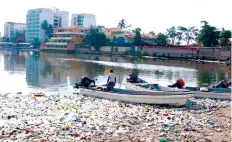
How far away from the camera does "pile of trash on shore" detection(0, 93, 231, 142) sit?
391 inches

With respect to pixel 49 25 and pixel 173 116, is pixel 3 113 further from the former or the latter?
pixel 49 25

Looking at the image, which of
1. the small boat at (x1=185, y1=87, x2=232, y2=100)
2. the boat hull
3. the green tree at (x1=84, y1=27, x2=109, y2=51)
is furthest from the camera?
the green tree at (x1=84, y1=27, x2=109, y2=51)

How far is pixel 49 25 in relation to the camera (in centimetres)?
11938

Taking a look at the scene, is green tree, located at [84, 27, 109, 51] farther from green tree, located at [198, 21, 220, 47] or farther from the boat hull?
the boat hull

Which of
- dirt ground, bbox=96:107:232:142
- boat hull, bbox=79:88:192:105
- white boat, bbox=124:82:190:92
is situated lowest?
dirt ground, bbox=96:107:232:142

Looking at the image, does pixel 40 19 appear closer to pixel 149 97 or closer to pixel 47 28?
pixel 47 28

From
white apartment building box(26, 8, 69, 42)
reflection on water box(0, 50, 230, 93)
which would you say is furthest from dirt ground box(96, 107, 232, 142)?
white apartment building box(26, 8, 69, 42)

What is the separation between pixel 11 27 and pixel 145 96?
15204cm

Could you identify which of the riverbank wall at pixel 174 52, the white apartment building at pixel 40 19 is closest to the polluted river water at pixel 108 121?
the riverbank wall at pixel 174 52

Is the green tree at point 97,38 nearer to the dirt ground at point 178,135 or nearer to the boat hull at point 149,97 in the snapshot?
the boat hull at point 149,97

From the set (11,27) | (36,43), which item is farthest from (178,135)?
(11,27)

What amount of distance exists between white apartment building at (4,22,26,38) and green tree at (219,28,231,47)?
113969 millimetres

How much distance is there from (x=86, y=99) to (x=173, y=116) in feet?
20.6

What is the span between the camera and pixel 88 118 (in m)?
12.2
